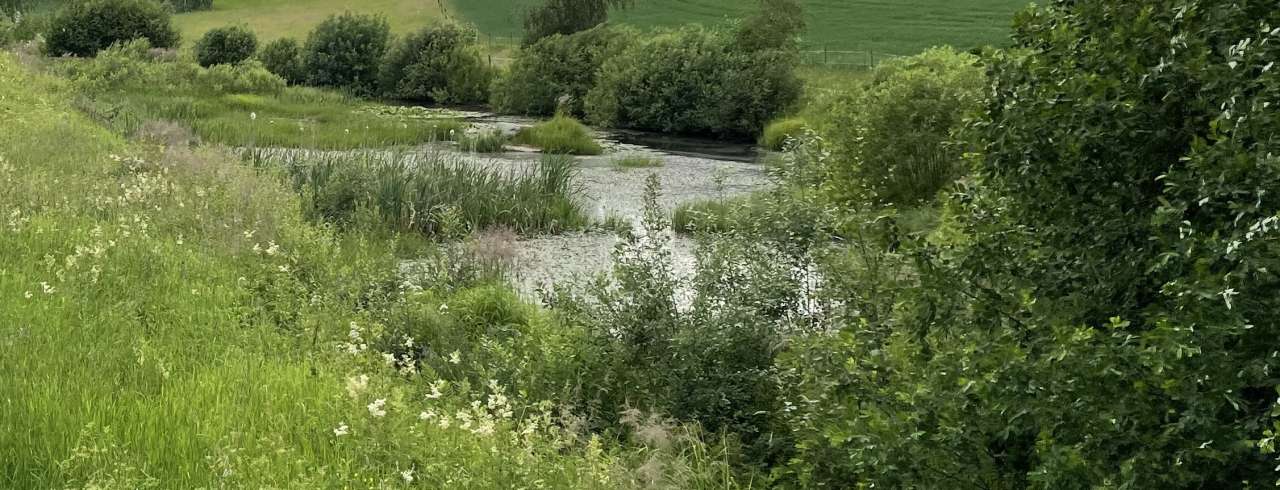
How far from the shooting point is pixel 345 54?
49.8 metres

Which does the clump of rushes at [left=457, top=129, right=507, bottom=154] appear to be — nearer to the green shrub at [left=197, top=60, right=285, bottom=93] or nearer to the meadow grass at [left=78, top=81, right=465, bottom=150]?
the meadow grass at [left=78, top=81, right=465, bottom=150]

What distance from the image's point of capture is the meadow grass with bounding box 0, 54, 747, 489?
4754mm

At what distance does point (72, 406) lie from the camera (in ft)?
16.9

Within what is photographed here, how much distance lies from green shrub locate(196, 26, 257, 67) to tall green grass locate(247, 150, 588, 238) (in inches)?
1455

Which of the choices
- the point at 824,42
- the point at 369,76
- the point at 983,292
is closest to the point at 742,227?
the point at 983,292

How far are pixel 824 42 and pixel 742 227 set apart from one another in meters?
56.2

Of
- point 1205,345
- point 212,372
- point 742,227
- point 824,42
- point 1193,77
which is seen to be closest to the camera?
point 1205,345

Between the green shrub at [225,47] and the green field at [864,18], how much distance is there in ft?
48.6

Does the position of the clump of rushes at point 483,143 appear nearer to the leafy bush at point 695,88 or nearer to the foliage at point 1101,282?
the leafy bush at point 695,88

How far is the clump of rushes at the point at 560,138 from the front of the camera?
93.0 ft

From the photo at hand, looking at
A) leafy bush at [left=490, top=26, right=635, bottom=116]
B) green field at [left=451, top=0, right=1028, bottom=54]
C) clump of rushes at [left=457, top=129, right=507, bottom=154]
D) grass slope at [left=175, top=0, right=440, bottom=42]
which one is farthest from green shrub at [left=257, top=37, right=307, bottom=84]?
clump of rushes at [left=457, top=129, right=507, bottom=154]

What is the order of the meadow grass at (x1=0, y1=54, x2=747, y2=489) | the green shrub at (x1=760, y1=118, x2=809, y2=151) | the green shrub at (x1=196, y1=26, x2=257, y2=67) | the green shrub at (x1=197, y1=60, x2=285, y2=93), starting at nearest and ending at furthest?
the meadow grass at (x1=0, y1=54, x2=747, y2=489) < the green shrub at (x1=760, y1=118, x2=809, y2=151) < the green shrub at (x1=197, y1=60, x2=285, y2=93) < the green shrub at (x1=196, y1=26, x2=257, y2=67)

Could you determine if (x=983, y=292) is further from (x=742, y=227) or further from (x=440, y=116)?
(x=440, y=116)

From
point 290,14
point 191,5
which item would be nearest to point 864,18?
point 290,14
